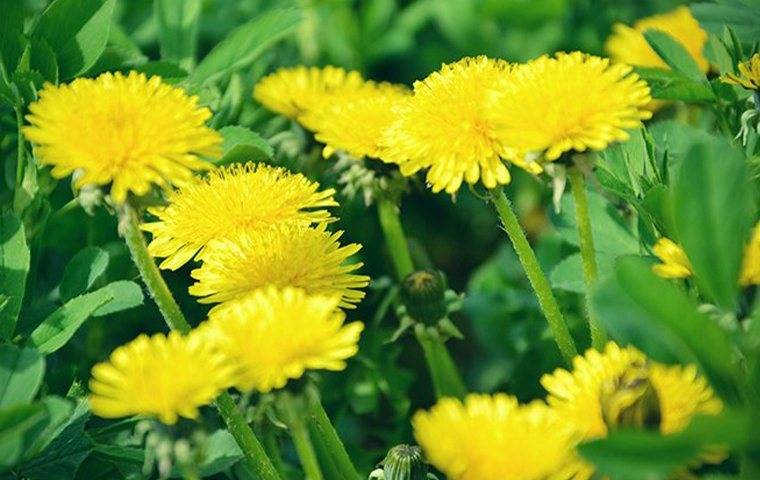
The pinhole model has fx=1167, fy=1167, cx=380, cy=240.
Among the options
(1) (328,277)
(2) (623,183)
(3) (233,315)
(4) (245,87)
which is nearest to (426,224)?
(4) (245,87)

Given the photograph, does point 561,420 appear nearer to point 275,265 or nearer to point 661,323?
point 661,323

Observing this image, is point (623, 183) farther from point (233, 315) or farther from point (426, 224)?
point (426, 224)

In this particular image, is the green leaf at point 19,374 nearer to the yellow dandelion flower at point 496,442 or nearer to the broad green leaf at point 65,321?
the broad green leaf at point 65,321

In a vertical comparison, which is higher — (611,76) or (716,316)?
(611,76)

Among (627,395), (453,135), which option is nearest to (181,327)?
(453,135)

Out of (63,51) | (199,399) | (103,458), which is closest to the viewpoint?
(199,399)

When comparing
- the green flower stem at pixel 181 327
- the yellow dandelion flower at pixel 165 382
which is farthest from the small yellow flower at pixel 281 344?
the green flower stem at pixel 181 327

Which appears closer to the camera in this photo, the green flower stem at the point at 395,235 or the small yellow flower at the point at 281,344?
the small yellow flower at the point at 281,344
